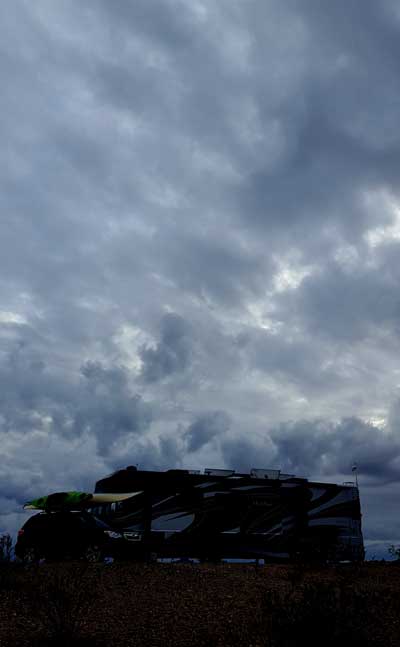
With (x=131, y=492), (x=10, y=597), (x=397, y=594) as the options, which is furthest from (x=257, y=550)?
(x=10, y=597)

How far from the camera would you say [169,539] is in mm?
24688

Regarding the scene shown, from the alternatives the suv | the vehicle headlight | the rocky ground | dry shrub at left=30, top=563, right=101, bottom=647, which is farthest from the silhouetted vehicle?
dry shrub at left=30, top=563, right=101, bottom=647

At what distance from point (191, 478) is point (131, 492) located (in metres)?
2.60

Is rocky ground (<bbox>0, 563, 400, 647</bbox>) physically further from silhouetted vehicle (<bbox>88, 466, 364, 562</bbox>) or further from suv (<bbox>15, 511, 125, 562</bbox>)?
silhouetted vehicle (<bbox>88, 466, 364, 562</bbox>)

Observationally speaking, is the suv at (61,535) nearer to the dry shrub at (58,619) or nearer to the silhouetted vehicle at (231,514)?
the silhouetted vehicle at (231,514)

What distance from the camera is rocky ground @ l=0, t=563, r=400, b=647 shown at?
10.3 m

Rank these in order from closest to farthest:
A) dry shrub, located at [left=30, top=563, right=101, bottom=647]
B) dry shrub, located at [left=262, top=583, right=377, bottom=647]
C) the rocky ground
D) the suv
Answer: dry shrub, located at [left=262, top=583, right=377, bottom=647] → the rocky ground → dry shrub, located at [left=30, top=563, right=101, bottom=647] → the suv

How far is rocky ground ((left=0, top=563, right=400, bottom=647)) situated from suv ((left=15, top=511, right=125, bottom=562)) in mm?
4505

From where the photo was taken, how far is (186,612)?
508 inches

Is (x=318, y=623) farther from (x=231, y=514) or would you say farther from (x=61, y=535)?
(x=231, y=514)

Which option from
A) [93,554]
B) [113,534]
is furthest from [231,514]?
[93,554]

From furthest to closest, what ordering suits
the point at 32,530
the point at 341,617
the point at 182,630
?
the point at 32,530 → the point at 182,630 → the point at 341,617

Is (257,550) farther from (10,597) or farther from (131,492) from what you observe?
(10,597)

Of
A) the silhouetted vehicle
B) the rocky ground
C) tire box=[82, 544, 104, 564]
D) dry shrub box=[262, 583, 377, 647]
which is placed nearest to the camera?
dry shrub box=[262, 583, 377, 647]
